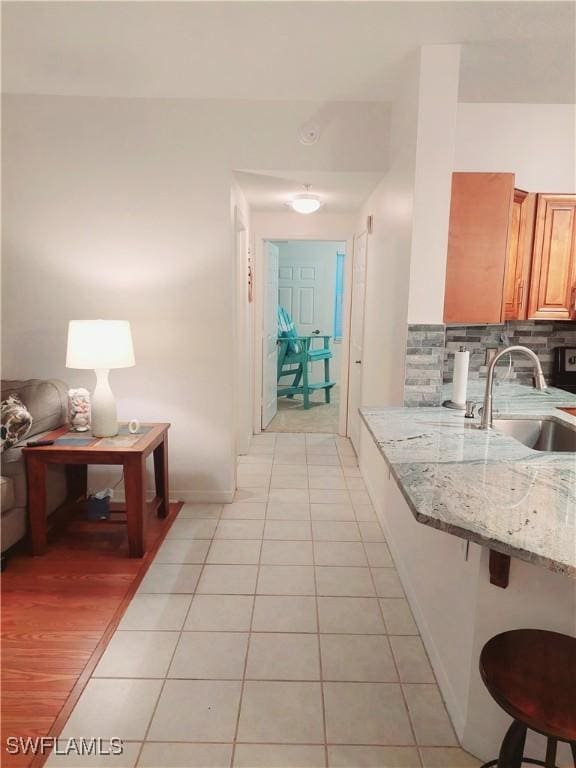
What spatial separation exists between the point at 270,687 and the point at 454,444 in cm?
111

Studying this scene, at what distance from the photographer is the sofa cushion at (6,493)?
236 centimetres

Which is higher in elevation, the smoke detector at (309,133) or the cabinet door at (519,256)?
the smoke detector at (309,133)

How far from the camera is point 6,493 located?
7.85 ft

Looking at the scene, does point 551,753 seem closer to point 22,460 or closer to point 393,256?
point 393,256

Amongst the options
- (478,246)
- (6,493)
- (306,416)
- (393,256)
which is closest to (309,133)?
(393,256)

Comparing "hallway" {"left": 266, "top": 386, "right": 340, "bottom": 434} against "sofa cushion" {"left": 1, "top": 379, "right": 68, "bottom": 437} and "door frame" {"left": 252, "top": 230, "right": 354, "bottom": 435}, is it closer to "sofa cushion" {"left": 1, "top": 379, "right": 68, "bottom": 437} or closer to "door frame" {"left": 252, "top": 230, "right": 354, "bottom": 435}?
"door frame" {"left": 252, "top": 230, "right": 354, "bottom": 435}

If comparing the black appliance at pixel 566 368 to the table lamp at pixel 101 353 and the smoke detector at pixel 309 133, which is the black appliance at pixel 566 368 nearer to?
the smoke detector at pixel 309 133

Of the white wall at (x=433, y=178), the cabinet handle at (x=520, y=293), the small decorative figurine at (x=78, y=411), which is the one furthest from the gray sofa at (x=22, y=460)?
the cabinet handle at (x=520, y=293)

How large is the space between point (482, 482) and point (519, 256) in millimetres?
1782

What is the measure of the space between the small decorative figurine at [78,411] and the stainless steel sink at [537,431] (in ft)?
7.25

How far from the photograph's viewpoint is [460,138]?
2.75 m

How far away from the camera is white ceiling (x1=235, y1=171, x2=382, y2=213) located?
3041 mm

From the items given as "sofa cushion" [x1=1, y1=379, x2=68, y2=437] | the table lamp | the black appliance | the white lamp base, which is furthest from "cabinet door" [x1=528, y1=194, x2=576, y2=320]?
"sofa cushion" [x1=1, y1=379, x2=68, y2=437]

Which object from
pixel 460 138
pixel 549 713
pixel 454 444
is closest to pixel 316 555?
pixel 454 444
